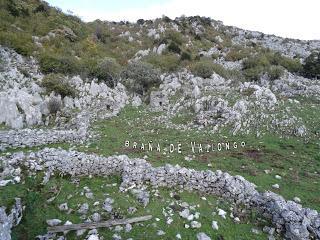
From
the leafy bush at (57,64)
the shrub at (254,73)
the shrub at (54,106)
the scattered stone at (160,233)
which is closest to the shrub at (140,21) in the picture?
the shrub at (254,73)

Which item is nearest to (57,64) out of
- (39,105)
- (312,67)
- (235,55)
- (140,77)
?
(140,77)

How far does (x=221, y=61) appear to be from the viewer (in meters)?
49.9

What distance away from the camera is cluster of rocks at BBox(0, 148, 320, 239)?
11938mm

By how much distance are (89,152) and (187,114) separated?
1096 centimetres

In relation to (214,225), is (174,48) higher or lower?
higher

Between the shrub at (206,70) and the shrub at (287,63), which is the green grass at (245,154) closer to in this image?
the shrub at (206,70)

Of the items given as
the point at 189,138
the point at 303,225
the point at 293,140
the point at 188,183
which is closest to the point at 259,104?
the point at 293,140

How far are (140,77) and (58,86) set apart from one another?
10363 mm

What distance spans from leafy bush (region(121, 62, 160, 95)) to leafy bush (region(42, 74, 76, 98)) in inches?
308

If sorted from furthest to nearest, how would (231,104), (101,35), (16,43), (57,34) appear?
(101,35) < (57,34) < (16,43) < (231,104)

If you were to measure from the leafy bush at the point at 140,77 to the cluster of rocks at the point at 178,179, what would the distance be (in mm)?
18770

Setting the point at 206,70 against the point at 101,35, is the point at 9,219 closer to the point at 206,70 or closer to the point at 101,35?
the point at 206,70

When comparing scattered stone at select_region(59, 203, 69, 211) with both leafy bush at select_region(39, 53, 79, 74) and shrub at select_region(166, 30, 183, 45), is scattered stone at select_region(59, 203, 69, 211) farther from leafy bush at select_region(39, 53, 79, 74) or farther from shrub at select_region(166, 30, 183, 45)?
shrub at select_region(166, 30, 183, 45)

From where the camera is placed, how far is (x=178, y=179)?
49.0ft
